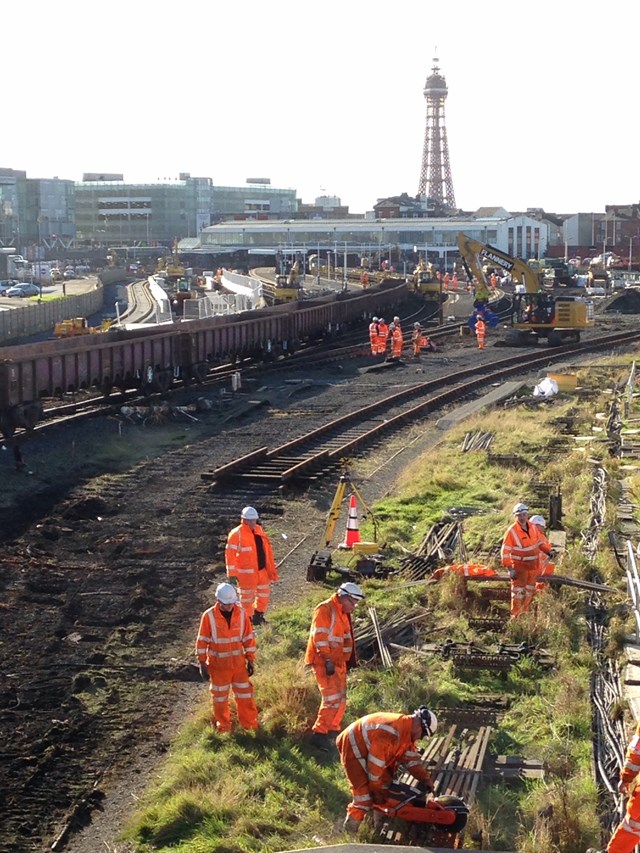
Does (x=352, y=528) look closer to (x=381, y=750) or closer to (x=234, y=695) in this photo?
(x=234, y=695)

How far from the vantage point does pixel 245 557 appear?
39.7ft

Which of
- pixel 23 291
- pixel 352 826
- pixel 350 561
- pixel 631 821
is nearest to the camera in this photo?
pixel 631 821

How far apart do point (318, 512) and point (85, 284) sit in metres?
68.8

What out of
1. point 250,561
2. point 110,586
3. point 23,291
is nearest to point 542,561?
point 250,561

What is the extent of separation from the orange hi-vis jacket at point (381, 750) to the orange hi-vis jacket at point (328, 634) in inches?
57.9

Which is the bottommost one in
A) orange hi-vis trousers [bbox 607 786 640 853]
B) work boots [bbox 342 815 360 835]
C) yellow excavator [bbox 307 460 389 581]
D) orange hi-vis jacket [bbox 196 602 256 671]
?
work boots [bbox 342 815 360 835]

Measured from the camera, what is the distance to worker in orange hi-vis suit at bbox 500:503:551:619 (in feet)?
41.0

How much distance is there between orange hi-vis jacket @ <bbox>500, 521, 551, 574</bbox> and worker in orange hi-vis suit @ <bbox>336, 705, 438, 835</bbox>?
482 centimetres

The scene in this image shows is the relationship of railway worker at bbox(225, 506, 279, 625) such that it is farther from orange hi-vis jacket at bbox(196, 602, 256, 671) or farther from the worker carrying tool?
the worker carrying tool

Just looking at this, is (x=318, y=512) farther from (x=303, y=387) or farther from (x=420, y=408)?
(x=303, y=387)

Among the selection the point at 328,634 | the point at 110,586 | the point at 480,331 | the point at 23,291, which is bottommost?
the point at 110,586

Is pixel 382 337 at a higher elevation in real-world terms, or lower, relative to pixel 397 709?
higher

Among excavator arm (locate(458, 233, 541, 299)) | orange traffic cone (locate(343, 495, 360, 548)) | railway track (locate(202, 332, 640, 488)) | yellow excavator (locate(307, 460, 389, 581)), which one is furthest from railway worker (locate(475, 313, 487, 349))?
orange traffic cone (locate(343, 495, 360, 548))

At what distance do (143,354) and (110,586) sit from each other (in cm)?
1415
